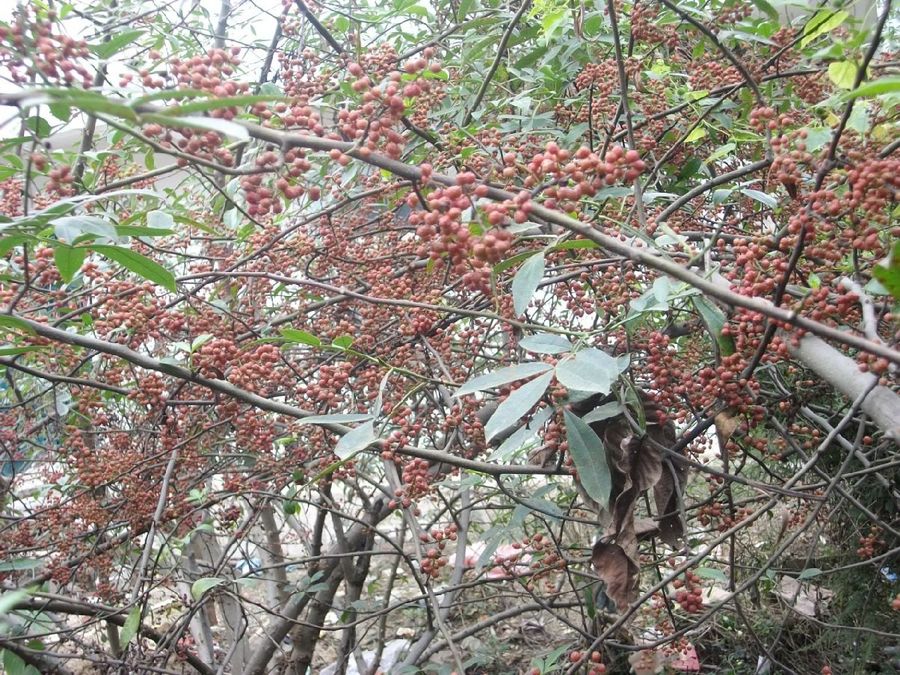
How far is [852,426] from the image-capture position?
2.02 metres

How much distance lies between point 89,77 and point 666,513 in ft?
3.89

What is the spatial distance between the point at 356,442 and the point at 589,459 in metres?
0.35

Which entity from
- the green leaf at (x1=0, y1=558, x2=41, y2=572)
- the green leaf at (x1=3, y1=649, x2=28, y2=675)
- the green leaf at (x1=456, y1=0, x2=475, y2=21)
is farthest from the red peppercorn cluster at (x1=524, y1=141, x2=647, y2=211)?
the green leaf at (x1=0, y1=558, x2=41, y2=572)

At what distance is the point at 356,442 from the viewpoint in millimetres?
1190

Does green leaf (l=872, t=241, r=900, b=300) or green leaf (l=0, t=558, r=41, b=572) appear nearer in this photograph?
green leaf (l=872, t=241, r=900, b=300)

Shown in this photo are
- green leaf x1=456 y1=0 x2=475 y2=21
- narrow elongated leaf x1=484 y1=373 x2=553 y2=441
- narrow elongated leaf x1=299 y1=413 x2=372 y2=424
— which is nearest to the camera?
narrow elongated leaf x1=484 y1=373 x2=553 y2=441

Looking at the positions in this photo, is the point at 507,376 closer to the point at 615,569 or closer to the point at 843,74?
the point at 615,569

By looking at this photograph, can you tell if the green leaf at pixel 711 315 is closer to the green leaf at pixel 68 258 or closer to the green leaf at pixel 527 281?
the green leaf at pixel 527 281

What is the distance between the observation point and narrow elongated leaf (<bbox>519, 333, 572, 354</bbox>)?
1158mm

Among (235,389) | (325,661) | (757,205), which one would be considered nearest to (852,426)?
(757,205)

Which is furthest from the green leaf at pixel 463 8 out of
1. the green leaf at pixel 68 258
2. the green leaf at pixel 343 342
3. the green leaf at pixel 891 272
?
the green leaf at pixel 891 272

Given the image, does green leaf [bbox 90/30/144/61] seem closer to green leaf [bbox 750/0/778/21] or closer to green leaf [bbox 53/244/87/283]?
green leaf [bbox 53/244/87/283]

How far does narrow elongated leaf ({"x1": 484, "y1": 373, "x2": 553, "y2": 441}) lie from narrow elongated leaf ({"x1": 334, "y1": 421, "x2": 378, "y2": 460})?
228 millimetres

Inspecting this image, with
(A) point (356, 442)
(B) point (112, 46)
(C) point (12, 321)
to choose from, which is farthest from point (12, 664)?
(B) point (112, 46)
